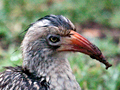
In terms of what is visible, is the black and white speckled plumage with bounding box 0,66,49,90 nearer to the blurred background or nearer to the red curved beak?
the red curved beak

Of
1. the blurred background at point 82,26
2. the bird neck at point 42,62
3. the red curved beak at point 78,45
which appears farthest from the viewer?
the blurred background at point 82,26

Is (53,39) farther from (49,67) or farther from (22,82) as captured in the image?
(22,82)

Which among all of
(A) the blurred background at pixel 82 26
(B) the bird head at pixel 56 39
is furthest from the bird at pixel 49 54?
(A) the blurred background at pixel 82 26

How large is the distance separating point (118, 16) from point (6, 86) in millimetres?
4138

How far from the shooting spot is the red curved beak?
274 cm

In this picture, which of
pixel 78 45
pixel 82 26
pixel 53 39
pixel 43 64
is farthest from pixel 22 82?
pixel 82 26

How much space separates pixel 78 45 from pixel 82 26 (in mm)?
3500

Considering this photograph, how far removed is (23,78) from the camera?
2.92m

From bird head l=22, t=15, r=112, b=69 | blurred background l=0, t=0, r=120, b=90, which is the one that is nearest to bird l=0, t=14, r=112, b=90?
bird head l=22, t=15, r=112, b=69

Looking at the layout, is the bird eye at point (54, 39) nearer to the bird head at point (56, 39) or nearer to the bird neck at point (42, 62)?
the bird head at point (56, 39)

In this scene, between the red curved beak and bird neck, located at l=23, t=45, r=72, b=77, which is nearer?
the red curved beak

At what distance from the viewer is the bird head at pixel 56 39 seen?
2.76 metres

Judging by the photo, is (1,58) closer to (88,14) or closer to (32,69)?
(32,69)

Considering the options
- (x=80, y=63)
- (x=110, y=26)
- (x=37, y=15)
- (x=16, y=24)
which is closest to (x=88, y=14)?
(x=110, y=26)
